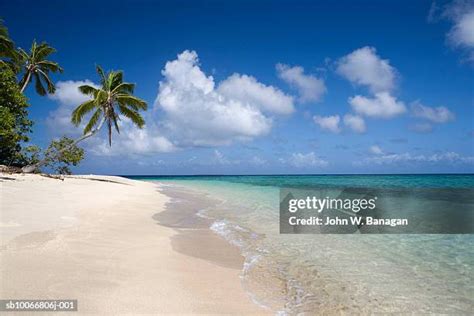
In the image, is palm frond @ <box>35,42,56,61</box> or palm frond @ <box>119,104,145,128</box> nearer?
palm frond @ <box>119,104,145,128</box>

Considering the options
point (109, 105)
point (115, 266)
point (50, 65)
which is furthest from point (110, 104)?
point (115, 266)

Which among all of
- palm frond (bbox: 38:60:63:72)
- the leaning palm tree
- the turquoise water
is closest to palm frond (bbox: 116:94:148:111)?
the leaning palm tree

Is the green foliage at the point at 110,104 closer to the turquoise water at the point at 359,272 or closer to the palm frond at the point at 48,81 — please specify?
the palm frond at the point at 48,81

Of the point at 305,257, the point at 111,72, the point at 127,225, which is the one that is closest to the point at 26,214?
the point at 127,225

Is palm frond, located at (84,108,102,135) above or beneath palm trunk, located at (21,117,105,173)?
above

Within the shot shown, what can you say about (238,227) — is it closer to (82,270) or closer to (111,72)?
(82,270)

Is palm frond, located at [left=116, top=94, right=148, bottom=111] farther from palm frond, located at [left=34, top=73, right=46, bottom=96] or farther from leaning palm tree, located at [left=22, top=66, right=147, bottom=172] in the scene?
palm frond, located at [left=34, top=73, right=46, bottom=96]

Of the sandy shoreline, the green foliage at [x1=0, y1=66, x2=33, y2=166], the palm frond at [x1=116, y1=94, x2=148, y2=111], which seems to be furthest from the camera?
the palm frond at [x1=116, y1=94, x2=148, y2=111]

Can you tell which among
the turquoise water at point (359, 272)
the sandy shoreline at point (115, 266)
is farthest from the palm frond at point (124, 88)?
the turquoise water at point (359, 272)

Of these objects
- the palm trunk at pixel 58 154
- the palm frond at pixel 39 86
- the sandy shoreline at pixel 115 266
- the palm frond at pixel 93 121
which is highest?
the palm frond at pixel 39 86

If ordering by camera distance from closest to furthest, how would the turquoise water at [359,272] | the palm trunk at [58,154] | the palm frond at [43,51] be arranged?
the turquoise water at [359,272] < the palm trunk at [58,154] < the palm frond at [43,51]

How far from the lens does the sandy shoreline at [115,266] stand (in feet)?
11.9

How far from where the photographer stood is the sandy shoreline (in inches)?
143

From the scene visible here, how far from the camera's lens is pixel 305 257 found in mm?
6395
